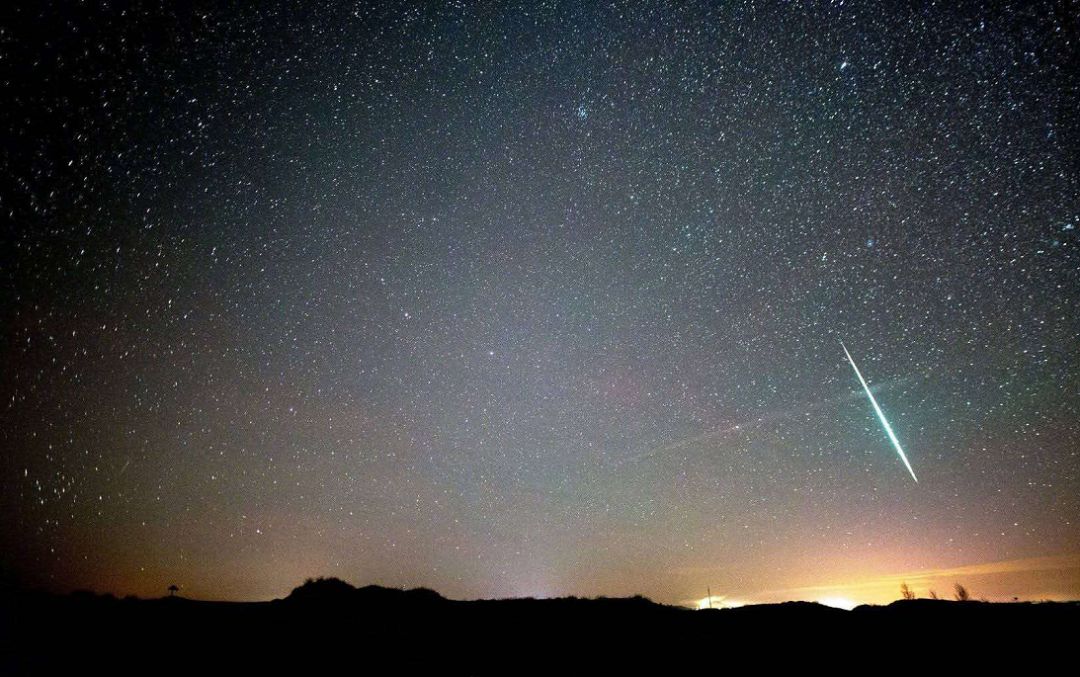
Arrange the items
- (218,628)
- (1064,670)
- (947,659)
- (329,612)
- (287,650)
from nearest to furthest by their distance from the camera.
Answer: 1. (1064,670)
2. (947,659)
3. (287,650)
4. (218,628)
5. (329,612)

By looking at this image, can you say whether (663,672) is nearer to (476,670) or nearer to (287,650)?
(476,670)

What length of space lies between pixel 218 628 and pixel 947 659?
17.6 metres

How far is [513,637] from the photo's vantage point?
13.6m

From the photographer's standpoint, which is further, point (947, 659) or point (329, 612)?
point (329, 612)

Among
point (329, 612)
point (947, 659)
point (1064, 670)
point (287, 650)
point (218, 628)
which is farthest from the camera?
point (329, 612)

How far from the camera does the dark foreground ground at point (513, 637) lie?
1091cm

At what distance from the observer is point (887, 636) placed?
12.2m

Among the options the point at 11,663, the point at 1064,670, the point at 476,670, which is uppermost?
the point at 1064,670

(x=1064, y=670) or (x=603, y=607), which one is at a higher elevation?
(x=603, y=607)

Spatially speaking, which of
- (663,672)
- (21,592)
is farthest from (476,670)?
(21,592)

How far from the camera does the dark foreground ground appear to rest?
10.9 metres

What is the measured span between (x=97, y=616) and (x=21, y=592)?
5025mm

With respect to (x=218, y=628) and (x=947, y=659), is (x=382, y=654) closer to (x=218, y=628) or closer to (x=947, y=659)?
(x=218, y=628)

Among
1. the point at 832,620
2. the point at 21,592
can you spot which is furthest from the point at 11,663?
the point at 832,620
